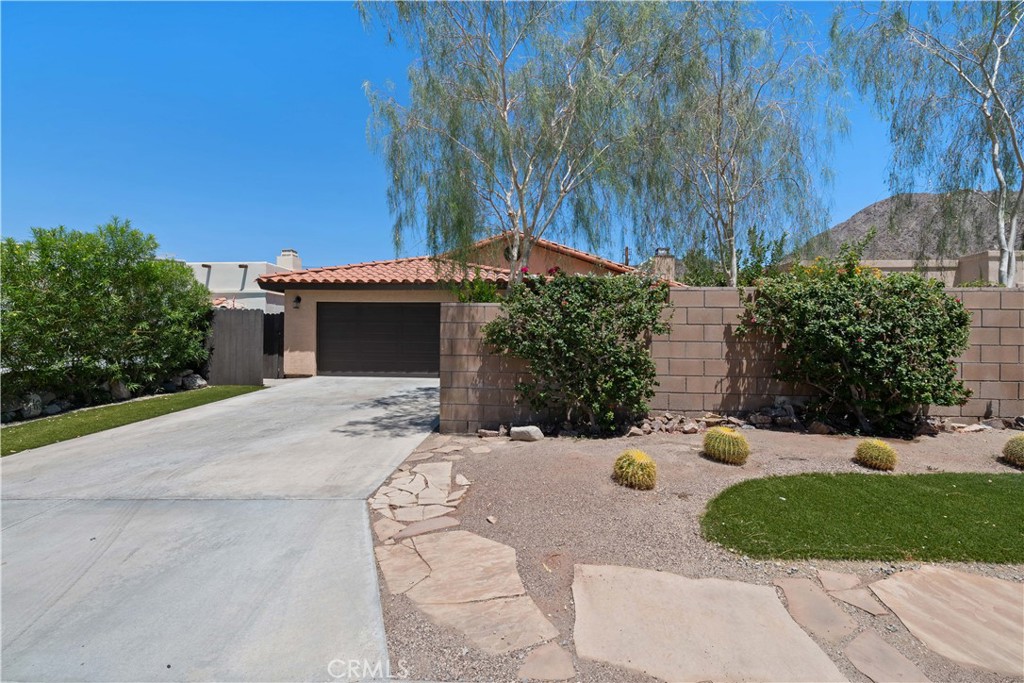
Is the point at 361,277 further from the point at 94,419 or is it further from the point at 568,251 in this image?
the point at 94,419

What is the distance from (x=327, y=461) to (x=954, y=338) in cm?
780

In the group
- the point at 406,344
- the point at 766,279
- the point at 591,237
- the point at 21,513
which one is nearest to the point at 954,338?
the point at 766,279

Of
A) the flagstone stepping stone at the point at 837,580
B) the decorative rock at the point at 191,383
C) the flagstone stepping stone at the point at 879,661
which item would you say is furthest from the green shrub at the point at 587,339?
the decorative rock at the point at 191,383

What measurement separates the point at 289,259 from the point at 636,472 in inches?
825

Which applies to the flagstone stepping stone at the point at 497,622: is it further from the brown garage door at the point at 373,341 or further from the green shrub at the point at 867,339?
the brown garage door at the point at 373,341

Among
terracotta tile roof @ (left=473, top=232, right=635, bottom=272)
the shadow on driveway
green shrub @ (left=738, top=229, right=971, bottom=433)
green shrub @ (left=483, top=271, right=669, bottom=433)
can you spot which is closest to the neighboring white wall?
the shadow on driveway

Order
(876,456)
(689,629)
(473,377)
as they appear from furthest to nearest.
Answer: (473,377)
(876,456)
(689,629)

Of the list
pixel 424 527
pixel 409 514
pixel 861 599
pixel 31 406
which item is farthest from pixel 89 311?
pixel 861 599

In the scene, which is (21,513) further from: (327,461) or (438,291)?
(438,291)

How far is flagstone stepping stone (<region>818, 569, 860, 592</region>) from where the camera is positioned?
3.15m

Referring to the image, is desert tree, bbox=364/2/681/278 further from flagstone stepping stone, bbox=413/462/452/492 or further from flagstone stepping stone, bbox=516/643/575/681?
flagstone stepping stone, bbox=516/643/575/681

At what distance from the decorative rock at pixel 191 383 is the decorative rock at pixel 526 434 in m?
9.80

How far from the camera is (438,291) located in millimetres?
14086

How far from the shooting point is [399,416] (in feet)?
29.1
